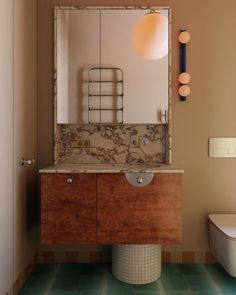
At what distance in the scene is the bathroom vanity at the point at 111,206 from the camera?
1.62 metres

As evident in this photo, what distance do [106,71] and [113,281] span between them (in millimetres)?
1502

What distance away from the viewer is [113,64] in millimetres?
2025

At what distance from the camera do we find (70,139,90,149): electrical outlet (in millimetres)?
2070

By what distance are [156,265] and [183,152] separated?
2.74 feet

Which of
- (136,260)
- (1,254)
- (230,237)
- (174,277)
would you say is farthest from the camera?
(174,277)

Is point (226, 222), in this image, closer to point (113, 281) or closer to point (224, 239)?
point (224, 239)

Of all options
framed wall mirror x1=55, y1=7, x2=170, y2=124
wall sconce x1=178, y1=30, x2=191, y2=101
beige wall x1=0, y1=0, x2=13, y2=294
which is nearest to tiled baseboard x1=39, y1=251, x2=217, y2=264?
beige wall x1=0, y1=0, x2=13, y2=294

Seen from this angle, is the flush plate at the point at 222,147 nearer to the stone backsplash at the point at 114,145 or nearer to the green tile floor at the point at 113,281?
the stone backsplash at the point at 114,145

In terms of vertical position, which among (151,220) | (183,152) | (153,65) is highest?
(153,65)

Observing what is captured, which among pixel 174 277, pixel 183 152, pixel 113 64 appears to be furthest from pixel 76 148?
pixel 174 277

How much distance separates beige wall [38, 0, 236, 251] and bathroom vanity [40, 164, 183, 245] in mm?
466

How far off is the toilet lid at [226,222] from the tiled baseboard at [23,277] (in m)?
1.33

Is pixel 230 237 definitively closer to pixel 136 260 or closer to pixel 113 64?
pixel 136 260

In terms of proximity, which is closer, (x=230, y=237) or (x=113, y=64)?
(x=230, y=237)
